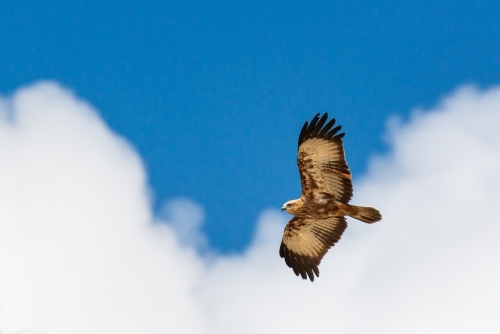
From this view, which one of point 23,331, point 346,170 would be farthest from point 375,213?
point 23,331

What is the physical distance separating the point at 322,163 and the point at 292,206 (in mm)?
1328

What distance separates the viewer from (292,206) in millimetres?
17828

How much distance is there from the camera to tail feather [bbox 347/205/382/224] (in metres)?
16.9

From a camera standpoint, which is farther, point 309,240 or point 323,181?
point 309,240

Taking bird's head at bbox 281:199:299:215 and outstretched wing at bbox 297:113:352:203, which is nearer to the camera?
outstretched wing at bbox 297:113:352:203

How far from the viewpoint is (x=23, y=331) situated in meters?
9.20

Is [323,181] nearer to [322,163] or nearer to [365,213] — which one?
[322,163]

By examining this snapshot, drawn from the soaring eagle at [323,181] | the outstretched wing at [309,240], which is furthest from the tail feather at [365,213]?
the outstretched wing at [309,240]

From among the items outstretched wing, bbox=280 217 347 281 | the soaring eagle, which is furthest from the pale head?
outstretched wing, bbox=280 217 347 281

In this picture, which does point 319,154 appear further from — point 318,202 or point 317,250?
point 317,250

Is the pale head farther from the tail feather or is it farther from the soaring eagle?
the tail feather

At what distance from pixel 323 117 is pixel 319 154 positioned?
0.77 m

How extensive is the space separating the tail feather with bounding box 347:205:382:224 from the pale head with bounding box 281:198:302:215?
1110 mm

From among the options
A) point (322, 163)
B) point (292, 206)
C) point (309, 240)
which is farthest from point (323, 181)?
point (309, 240)
